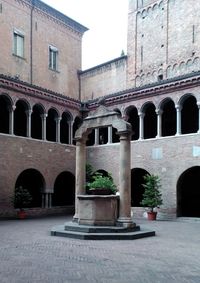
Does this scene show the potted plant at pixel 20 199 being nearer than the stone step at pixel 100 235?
No

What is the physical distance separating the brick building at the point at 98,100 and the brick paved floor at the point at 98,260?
6183 mm

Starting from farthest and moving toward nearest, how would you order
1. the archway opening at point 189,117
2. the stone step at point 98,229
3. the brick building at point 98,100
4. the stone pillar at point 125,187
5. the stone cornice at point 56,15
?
the stone cornice at point 56,15 < the archway opening at point 189,117 < the brick building at point 98,100 < the stone pillar at point 125,187 < the stone step at point 98,229

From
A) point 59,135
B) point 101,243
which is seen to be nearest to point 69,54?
point 59,135

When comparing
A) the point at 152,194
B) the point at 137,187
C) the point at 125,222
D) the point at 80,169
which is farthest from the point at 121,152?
the point at 137,187

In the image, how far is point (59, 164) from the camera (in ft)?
81.1

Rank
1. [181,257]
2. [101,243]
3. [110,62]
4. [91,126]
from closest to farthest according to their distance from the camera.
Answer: [181,257], [101,243], [91,126], [110,62]

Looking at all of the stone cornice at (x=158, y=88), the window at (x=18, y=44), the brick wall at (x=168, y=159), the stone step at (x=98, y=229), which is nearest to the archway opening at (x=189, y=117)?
the stone cornice at (x=158, y=88)

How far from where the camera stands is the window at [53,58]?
29.8 metres

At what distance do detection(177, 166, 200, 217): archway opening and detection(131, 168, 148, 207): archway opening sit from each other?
2.83 metres

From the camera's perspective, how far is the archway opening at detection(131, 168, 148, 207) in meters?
24.8

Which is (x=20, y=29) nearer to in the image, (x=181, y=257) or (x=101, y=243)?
(x=101, y=243)

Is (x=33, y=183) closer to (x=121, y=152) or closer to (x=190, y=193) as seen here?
(x=190, y=193)

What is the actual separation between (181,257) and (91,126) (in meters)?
7.37

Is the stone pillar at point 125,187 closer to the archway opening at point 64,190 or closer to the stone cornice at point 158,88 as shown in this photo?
the stone cornice at point 158,88
